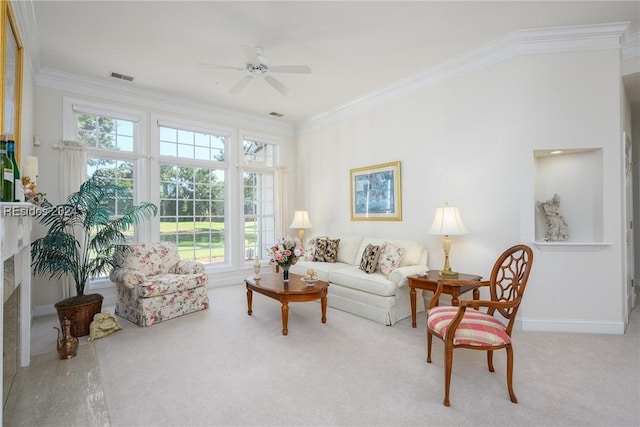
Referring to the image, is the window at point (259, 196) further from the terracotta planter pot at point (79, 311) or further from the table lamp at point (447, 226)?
the table lamp at point (447, 226)

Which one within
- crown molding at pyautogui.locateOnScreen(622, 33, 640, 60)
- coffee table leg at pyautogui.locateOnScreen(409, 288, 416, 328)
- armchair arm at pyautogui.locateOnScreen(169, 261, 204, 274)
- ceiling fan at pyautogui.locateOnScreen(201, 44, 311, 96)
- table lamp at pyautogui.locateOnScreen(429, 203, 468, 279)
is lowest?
coffee table leg at pyautogui.locateOnScreen(409, 288, 416, 328)

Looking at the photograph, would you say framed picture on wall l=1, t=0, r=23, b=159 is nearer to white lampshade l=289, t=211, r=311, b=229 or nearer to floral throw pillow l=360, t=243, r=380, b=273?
floral throw pillow l=360, t=243, r=380, b=273

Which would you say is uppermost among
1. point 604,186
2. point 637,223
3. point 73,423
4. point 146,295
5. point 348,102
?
point 348,102

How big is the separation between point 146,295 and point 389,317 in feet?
9.08

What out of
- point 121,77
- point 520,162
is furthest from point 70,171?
point 520,162

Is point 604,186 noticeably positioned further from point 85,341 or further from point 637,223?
point 85,341

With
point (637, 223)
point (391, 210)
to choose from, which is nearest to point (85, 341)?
point (391, 210)

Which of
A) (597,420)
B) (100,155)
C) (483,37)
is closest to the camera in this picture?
(597,420)

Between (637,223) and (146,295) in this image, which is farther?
(637,223)

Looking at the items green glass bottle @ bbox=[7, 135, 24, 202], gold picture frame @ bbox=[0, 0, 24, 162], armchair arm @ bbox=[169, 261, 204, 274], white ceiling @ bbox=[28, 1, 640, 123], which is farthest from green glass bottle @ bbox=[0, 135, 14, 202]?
armchair arm @ bbox=[169, 261, 204, 274]

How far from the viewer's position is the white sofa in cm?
366

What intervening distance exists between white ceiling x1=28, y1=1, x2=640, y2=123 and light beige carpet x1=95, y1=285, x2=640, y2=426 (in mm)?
3164

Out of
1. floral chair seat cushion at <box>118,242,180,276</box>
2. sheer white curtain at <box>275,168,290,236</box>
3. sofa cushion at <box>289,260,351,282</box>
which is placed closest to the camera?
floral chair seat cushion at <box>118,242,180,276</box>

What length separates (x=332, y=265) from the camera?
4801 millimetres
